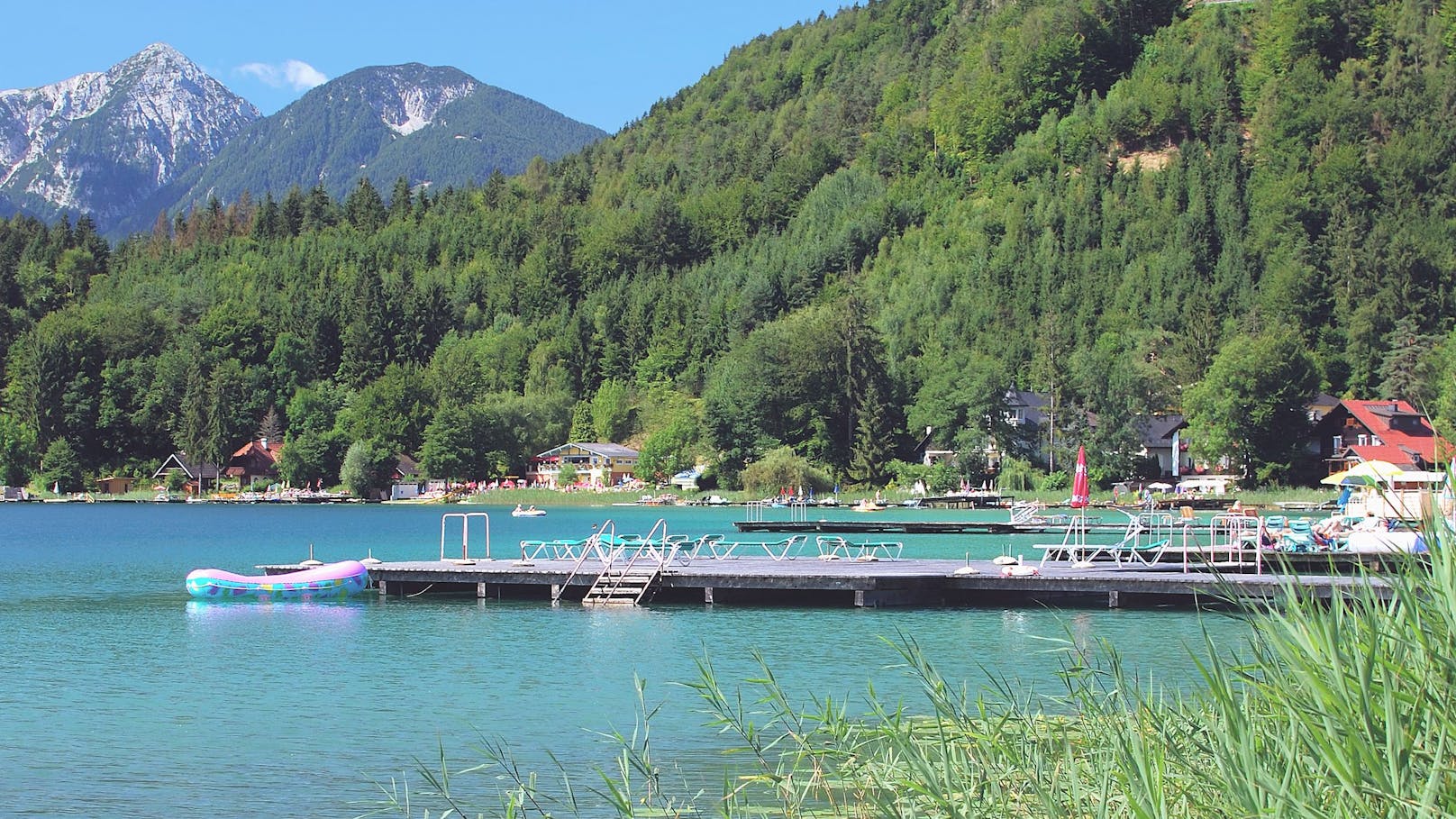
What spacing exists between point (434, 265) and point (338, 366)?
119ft

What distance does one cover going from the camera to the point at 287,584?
1444 inches

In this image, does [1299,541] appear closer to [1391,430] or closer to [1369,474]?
[1369,474]

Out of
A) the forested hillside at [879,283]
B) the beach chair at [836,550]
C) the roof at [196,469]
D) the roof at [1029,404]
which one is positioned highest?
the forested hillside at [879,283]

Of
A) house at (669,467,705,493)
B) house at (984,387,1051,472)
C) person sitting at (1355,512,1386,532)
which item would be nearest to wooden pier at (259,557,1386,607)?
person sitting at (1355,512,1386,532)

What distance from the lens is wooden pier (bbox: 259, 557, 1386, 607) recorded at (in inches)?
1235

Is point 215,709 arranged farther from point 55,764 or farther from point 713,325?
point 713,325

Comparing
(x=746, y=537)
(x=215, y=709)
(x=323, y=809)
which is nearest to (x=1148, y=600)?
(x=215, y=709)

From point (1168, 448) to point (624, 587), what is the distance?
81675mm

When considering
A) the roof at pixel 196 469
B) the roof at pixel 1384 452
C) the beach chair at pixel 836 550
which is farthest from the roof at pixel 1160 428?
the roof at pixel 196 469

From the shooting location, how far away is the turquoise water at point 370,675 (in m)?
17.0

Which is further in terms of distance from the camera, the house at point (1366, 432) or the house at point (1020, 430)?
the house at point (1020, 430)

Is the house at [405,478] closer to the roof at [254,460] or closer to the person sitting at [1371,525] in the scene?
the roof at [254,460]

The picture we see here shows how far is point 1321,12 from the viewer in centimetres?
16125

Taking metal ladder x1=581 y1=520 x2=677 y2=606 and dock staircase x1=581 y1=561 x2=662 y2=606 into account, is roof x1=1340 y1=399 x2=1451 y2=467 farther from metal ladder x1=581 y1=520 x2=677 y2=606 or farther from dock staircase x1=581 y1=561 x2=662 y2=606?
dock staircase x1=581 y1=561 x2=662 y2=606
